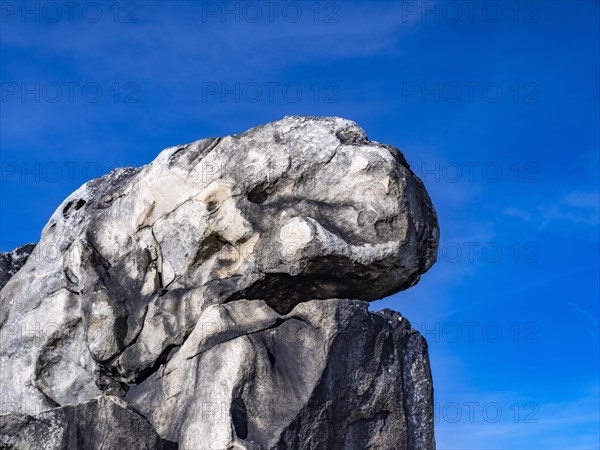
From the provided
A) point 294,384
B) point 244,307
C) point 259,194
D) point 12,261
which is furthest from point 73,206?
point 294,384

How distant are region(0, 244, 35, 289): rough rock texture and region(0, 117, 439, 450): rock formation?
5.64ft

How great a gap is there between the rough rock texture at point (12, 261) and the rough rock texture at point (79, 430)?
183 inches

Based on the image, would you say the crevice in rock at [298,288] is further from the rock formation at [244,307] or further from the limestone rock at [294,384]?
the limestone rock at [294,384]

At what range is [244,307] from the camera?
9.73 meters

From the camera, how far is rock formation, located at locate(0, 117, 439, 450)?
894cm

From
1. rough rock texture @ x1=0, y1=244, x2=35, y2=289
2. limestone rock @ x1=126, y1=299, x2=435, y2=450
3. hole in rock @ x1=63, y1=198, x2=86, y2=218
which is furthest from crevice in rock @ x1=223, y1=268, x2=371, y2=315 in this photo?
rough rock texture @ x1=0, y1=244, x2=35, y2=289

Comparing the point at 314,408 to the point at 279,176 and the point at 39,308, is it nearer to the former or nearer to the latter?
the point at 279,176

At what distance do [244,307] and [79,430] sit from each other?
1.95 m

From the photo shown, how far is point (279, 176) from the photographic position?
34.0 ft

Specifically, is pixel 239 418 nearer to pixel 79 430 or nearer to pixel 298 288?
pixel 79 430

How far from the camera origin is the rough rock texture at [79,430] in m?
8.62

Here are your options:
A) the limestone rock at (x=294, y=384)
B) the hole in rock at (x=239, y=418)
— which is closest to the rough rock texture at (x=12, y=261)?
the limestone rock at (x=294, y=384)

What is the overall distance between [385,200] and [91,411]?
3.44 metres

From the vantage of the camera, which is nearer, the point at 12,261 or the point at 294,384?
the point at 294,384
